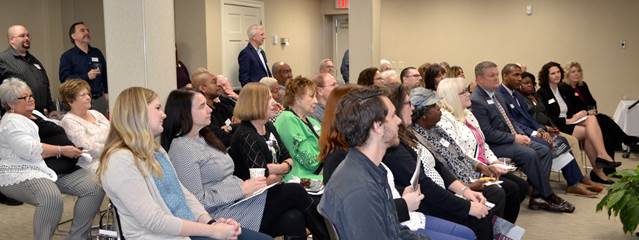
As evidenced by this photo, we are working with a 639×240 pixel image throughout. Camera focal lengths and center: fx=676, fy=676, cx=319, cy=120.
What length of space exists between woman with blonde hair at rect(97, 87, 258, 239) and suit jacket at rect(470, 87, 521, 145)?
317cm

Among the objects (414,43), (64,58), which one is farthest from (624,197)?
(414,43)

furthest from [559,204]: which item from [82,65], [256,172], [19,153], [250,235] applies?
[82,65]

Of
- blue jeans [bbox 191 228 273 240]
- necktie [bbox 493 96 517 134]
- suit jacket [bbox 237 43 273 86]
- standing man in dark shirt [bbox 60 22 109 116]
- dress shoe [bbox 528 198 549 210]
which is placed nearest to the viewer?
blue jeans [bbox 191 228 273 240]

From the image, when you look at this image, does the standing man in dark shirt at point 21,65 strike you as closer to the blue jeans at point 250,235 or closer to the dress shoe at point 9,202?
the dress shoe at point 9,202

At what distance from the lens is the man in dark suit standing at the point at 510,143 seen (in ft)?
17.9

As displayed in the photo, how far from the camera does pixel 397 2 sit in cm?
1144

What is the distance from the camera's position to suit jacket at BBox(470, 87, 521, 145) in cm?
553

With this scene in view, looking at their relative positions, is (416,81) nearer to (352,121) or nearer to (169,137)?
(169,137)

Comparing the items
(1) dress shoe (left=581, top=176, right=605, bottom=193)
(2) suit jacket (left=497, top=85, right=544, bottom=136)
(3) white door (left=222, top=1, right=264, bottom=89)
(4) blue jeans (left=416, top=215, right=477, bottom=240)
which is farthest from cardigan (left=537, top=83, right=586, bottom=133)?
(4) blue jeans (left=416, top=215, right=477, bottom=240)

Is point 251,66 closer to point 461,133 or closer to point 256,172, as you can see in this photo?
point 461,133

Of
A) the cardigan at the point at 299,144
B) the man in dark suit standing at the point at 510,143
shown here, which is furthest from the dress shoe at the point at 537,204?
the cardigan at the point at 299,144

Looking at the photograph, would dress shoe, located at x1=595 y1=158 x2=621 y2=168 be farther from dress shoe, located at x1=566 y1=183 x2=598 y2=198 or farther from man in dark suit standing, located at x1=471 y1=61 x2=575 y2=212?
man in dark suit standing, located at x1=471 y1=61 x2=575 y2=212

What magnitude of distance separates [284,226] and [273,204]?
141 millimetres

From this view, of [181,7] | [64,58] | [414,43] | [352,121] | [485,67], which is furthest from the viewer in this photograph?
[414,43]
